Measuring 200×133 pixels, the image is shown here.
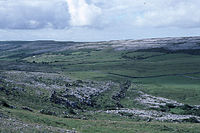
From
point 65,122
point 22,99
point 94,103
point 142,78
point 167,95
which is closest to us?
point 65,122

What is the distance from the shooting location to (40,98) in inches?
2108

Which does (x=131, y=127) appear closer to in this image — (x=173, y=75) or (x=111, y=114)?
(x=111, y=114)

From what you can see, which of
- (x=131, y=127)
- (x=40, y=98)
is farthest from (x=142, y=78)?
(x=131, y=127)

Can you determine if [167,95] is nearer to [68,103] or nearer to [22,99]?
[68,103]

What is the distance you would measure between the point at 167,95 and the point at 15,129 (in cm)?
6408

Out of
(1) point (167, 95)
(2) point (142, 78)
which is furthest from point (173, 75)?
(1) point (167, 95)

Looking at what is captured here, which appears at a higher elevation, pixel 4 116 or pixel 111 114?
pixel 4 116

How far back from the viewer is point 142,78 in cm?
12056

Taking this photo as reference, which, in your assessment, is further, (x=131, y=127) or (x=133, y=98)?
(x=133, y=98)

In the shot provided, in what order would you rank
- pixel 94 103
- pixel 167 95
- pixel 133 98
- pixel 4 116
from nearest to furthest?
pixel 4 116, pixel 94 103, pixel 133 98, pixel 167 95

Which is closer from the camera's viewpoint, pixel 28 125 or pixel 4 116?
pixel 28 125

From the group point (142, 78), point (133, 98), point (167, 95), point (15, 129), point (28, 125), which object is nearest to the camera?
point (15, 129)

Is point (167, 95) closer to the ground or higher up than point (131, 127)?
closer to the ground

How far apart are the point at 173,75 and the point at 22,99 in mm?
88696
